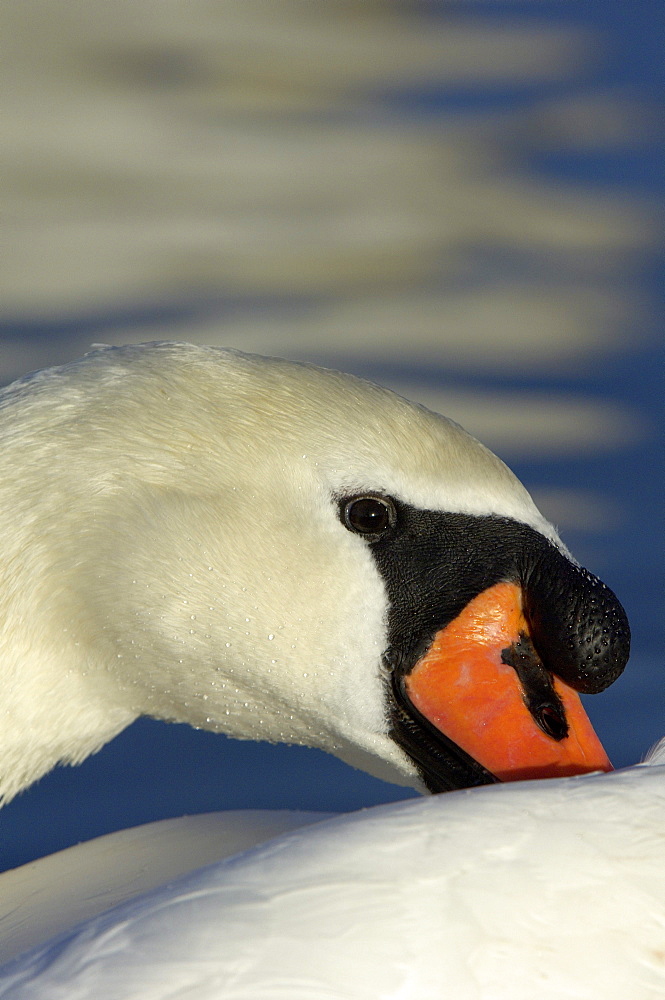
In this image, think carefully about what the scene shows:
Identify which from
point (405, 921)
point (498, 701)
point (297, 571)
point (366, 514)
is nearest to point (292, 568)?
point (297, 571)

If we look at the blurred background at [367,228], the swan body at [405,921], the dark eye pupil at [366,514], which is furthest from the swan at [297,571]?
the blurred background at [367,228]

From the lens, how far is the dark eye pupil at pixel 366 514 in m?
2.69

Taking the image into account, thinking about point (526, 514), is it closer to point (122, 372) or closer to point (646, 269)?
point (122, 372)

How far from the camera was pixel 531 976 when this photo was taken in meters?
1.74

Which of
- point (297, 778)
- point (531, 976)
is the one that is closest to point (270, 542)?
point (531, 976)

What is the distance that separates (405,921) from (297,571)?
98cm

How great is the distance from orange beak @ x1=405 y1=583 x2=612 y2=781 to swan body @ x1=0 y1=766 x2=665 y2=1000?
621 mm

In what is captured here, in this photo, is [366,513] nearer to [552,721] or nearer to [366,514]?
[366,514]

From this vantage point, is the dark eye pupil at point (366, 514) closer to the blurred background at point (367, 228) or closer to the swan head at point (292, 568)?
the swan head at point (292, 568)

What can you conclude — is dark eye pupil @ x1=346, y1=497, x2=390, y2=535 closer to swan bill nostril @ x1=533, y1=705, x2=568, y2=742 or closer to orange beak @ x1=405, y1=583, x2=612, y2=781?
orange beak @ x1=405, y1=583, x2=612, y2=781

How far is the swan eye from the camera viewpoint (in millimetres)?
2689

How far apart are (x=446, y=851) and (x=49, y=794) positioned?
88.2 inches

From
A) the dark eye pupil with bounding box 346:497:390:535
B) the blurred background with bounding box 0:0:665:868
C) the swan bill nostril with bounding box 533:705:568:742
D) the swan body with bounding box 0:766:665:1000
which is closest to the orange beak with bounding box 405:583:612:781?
the swan bill nostril with bounding box 533:705:568:742

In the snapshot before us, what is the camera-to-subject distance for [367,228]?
6.46 metres
